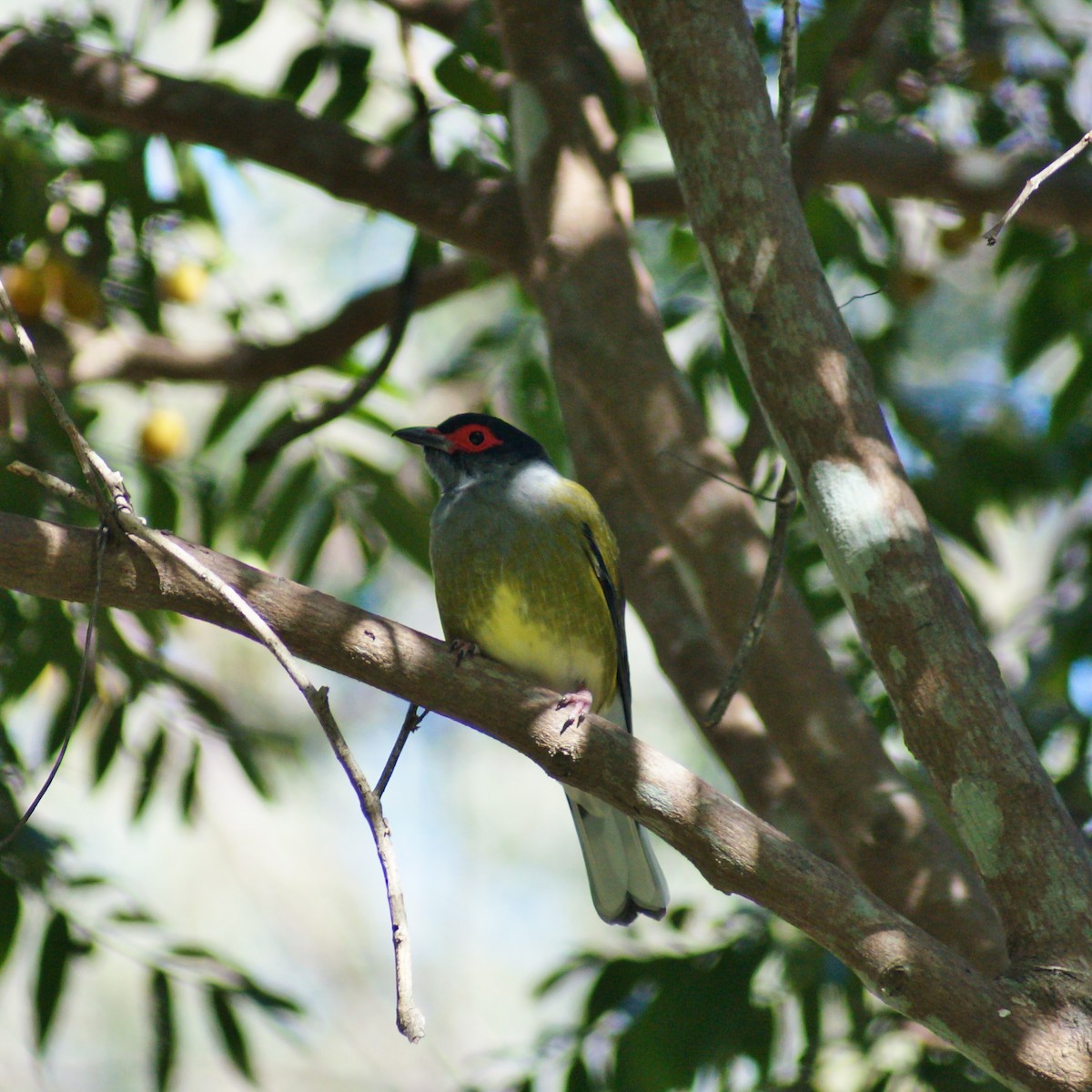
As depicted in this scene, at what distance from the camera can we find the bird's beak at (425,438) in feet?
15.1

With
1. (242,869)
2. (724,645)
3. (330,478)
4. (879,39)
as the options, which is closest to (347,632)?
(724,645)

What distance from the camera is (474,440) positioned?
4.62m

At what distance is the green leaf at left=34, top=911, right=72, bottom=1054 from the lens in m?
3.64

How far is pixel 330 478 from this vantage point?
16.9ft

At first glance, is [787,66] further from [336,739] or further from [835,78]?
[336,739]

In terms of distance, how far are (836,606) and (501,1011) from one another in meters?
10.0

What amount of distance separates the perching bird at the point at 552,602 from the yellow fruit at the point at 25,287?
1706 millimetres

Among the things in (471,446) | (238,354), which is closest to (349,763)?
(471,446)

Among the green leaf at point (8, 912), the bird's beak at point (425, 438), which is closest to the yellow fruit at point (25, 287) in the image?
the bird's beak at point (425, 438)

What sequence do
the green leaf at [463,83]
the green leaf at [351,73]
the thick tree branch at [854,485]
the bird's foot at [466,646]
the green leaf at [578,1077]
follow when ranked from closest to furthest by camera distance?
the thick tree branch at [854,485], the green leaf at [578,1077], the bird's foot at [466,646], the green leaf at [463,83], the green leaf at [351,73]

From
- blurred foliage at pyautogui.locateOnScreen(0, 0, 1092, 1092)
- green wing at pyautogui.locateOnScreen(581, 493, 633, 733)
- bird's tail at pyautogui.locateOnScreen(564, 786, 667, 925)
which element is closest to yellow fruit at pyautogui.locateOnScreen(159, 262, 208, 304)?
blurred foliage at pyautogui.locateOnScreen(0, 0, 1092, 1092)

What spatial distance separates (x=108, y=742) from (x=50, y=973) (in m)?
0.66

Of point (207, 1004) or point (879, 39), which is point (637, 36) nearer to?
point (879, 39)

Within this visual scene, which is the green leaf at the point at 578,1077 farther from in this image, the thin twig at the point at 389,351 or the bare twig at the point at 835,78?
the bare twig at the point at 835,78
